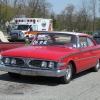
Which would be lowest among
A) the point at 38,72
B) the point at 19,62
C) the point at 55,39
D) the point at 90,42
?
the point at 38,72

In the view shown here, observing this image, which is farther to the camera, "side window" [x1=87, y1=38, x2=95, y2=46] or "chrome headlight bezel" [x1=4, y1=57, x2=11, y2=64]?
"side window" [x1=87, y1=38, x2=95, y2=46]

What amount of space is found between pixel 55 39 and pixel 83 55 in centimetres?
103

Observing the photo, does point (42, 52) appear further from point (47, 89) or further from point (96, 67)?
point (96, 67)

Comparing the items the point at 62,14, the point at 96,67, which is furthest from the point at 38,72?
the point at 62,14

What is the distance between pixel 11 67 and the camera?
793 cm

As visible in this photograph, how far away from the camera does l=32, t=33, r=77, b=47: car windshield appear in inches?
354

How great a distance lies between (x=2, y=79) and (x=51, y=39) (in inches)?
80.0

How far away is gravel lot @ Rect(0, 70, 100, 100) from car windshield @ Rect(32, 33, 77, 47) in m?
1.15

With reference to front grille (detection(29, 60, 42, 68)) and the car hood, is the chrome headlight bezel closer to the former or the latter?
the car hood

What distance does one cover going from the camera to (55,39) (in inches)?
362

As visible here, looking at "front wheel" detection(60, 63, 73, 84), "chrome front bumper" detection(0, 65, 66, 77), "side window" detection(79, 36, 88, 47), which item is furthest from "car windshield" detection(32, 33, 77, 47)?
"chrome front bumper" detection(0, 65, 66, 77)

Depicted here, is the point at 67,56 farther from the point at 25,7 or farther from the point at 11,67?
the point at 25,7

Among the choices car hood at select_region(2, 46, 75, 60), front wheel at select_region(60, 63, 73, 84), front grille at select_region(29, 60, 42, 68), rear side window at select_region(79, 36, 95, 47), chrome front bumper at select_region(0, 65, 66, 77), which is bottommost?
front wheel at select_region(60, 63, 73, 84)

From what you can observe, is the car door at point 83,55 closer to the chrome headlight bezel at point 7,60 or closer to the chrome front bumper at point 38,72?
the chrome front bumper at point 38,72
